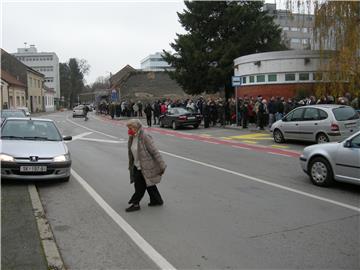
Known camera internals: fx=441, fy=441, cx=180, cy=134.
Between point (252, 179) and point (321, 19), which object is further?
point (321, 19)

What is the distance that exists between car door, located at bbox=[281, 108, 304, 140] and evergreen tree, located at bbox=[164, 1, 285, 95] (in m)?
17.6

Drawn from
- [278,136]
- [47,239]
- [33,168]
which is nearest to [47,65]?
[278,136]

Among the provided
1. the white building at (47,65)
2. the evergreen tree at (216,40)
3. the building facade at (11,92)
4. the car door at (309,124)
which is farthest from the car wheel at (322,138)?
the white building at (47,65)

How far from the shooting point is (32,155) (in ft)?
29.2

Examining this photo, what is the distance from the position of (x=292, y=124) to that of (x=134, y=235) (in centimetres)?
1231

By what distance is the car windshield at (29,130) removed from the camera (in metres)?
10.1

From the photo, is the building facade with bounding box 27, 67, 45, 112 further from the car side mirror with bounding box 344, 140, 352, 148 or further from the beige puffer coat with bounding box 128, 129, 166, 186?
the car side mirror with bounding box 344, 140, 352, 148

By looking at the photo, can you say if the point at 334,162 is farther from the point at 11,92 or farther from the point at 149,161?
the point at 11,92

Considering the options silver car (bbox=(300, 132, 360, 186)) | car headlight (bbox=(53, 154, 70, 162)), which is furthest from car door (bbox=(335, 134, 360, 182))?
car headlight (bbox=(53, 154, 70, 162))

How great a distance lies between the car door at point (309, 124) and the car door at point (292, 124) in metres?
0.22

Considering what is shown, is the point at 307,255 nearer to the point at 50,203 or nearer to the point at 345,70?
the point at 50,203

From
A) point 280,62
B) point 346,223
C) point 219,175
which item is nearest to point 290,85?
point 280,62

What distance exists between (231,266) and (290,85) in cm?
2594

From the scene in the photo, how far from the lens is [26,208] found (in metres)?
7.14
